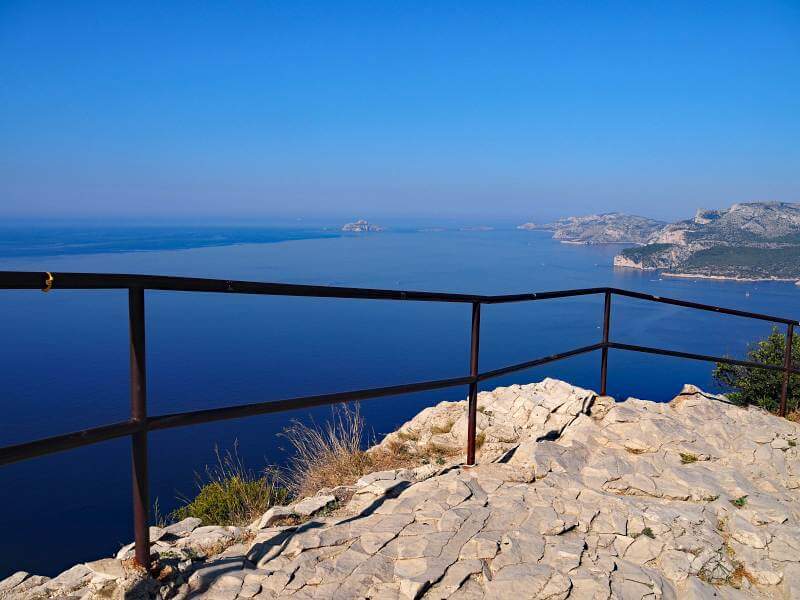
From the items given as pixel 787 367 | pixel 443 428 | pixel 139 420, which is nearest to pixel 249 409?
pixel 139 420

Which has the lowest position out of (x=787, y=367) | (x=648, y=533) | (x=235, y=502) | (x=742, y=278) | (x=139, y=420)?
(x=742, y=278)

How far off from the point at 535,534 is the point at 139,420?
1.95 m

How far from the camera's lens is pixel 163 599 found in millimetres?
2125

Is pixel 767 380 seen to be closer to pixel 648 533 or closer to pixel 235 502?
pixel 648 533

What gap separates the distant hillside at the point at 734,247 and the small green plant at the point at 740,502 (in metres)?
96.1

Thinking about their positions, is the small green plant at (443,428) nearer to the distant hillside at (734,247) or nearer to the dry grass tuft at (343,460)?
the dry grass tuft at (343,460)

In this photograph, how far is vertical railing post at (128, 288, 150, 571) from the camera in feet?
6.68

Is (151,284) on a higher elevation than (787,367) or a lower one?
higher

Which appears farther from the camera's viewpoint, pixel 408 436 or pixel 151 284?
pixel 408 436

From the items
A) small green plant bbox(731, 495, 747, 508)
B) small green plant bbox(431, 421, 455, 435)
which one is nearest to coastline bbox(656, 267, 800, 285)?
small green plant bbox(431, 421, 455, 435)

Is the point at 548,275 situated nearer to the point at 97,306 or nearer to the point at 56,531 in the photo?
the point at 97,306

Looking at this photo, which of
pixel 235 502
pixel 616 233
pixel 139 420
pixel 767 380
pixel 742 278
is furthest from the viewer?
pixel 616 233

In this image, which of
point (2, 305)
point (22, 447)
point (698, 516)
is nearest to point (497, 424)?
point (698, 516)

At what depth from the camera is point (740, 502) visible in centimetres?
365
